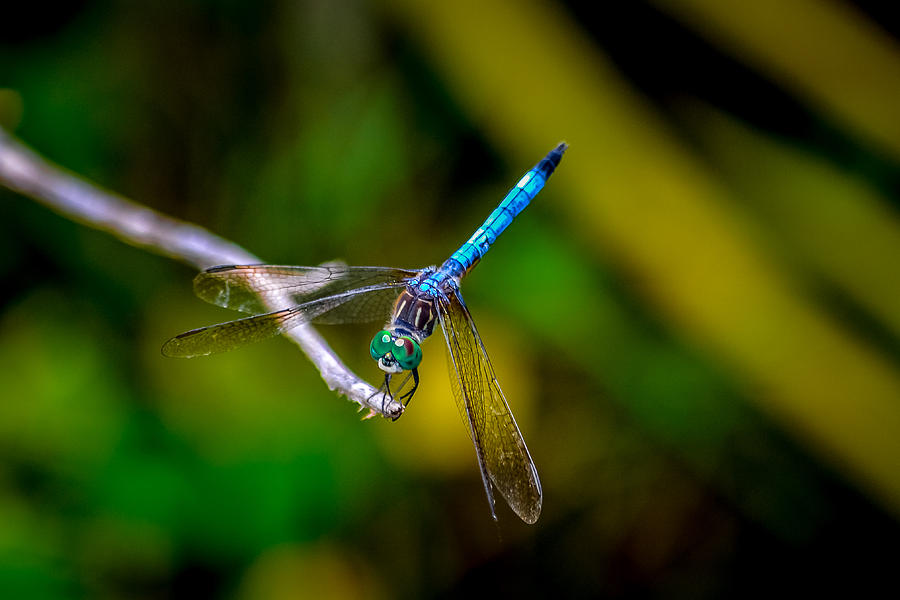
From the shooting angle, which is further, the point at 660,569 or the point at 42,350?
the point at 660,569

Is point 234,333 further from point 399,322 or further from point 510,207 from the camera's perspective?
point 510,207

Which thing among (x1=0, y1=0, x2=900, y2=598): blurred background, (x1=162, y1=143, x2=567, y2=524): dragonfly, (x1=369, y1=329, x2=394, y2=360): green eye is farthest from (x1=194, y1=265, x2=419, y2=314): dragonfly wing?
(x1=0, y1=0, x2=900, y2=598): blurred background

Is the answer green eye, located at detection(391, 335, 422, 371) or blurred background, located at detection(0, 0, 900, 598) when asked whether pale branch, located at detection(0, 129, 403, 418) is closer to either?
green eye, located at detection(391, 335, 422, 371)

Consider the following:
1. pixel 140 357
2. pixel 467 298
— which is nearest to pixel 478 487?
pixel 467 298

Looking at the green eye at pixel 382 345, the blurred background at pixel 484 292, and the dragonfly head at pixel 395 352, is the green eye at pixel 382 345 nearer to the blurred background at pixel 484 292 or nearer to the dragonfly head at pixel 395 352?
the dragonfly head at pixel 395 352

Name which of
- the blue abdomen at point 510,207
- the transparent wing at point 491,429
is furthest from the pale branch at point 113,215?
the blue abdomen at point 510,207

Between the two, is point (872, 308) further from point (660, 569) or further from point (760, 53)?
point (660, 569)

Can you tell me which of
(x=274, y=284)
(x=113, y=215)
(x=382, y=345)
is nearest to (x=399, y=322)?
(x=382, y=345)

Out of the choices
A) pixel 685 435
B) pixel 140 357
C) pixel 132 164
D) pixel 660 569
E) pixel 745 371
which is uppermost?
pixel 745 371
